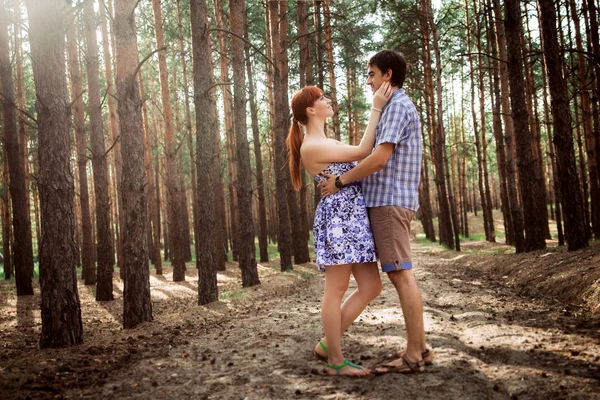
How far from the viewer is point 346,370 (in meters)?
3.89

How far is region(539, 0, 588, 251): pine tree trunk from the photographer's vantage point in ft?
30.5

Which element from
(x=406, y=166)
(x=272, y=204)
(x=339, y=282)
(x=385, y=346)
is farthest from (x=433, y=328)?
(x=272, y=204)

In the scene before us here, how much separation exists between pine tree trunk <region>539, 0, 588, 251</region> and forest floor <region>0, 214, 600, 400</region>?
0.64 metres

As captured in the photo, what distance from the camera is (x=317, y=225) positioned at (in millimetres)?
4145

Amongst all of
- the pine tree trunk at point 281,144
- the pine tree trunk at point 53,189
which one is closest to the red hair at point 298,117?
the pine tree trunk at point 53,189

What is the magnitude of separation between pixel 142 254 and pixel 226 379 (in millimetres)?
4087

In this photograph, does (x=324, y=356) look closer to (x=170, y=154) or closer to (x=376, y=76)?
(x=376, y=76)

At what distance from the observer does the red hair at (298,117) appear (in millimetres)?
4250

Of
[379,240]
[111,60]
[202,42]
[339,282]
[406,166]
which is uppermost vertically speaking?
[111,60]

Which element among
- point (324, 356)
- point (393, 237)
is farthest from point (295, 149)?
point (324, 356)

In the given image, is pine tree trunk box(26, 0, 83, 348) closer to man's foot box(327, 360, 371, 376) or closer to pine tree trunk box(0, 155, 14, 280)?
man's foot box(327, 360, 371, 376)

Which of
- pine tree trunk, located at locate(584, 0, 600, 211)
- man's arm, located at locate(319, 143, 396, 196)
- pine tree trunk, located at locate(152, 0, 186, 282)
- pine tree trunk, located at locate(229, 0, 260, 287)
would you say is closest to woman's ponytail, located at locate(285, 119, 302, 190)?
man's arm, located at locate(319, 143, 396, 196)

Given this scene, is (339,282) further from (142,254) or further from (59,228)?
(142,254)

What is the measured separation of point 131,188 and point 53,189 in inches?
70.4
